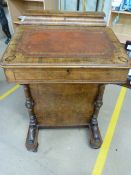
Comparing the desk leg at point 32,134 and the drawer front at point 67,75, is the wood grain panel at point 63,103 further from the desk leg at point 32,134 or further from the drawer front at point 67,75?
the drawer front at point 67,75

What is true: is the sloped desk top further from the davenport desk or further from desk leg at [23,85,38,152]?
desk leg at [23,85,38,152]

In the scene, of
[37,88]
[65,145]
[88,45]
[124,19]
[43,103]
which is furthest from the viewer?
[124,19]

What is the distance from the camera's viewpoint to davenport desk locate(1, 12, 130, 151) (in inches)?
32.9

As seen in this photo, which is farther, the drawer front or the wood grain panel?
the wood grain panel

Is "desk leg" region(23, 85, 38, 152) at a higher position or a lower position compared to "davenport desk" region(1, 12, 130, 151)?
lower

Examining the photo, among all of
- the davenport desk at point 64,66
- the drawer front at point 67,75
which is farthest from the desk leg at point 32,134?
the drawer front at point 67,75

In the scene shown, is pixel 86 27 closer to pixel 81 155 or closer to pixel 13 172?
pixel 81 155

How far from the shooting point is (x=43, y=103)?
128 centimetres

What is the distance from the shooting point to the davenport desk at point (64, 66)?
0.83 meters

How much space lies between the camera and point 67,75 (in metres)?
0.85

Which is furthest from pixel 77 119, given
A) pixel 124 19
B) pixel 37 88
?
pixel 124 19

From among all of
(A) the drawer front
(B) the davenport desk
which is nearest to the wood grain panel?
(B) the davenport desk

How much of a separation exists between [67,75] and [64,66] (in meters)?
0.06

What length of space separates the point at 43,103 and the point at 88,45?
22.2 inches
